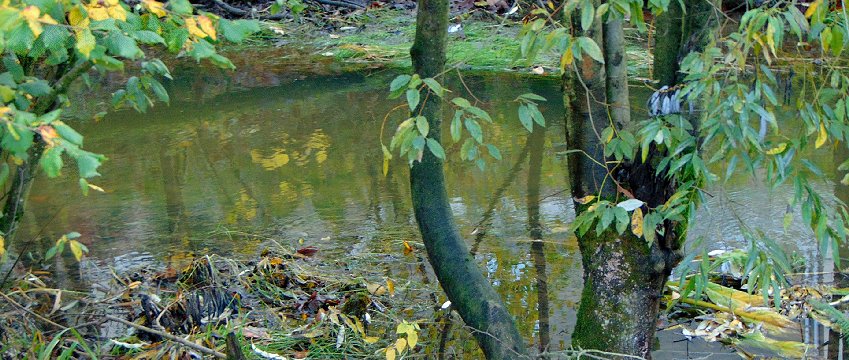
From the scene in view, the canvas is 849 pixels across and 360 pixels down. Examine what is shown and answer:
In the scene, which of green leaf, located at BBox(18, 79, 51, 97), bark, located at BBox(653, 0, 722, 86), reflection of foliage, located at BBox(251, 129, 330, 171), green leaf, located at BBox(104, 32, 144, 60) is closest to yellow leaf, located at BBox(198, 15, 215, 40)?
green leaf, located at BBox(104, 32, 144, 60)

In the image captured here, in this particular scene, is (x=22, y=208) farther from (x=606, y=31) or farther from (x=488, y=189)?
(x=488, y=189)

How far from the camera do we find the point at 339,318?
353cm

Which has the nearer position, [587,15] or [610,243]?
[587,15]

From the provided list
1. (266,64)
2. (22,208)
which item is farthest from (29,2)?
(266,64)

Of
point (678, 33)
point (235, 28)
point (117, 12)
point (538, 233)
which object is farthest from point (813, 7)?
point (538, 233)

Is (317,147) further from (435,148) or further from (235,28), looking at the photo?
(235,28)

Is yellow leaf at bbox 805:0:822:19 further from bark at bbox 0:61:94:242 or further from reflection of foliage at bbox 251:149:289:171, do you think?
reflection of foliage at bbox 251:149:289:171

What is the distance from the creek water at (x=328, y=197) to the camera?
4.12 m

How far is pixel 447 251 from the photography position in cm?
302

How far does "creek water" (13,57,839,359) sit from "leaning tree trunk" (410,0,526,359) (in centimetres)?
49

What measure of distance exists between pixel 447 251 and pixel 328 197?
2.27m

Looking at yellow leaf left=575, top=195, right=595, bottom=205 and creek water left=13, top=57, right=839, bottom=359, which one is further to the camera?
creek water left=13, top=57, right=839, bottom=359

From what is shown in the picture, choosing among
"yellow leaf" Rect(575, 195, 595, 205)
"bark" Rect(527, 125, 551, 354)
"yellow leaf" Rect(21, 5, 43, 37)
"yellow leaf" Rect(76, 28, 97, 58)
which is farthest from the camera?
"bark" Rect(527, 125, 551, 354)

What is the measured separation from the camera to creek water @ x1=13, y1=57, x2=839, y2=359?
4.12m
